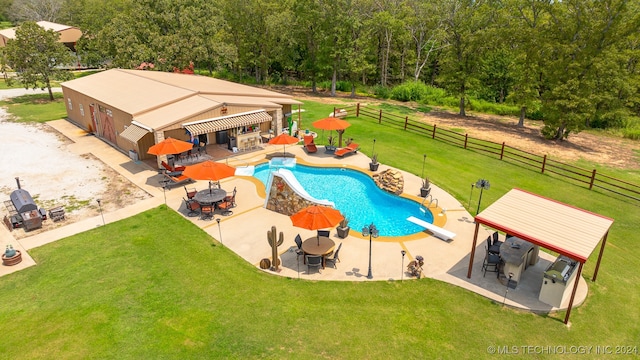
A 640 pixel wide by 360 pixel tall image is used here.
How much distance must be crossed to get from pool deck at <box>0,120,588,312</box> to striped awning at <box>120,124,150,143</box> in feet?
7.08

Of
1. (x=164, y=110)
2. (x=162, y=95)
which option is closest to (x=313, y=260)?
(x=164, y=110)

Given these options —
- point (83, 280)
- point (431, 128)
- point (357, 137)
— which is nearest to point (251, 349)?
point (83, 280)

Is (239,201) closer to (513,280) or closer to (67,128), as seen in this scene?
(513,280)

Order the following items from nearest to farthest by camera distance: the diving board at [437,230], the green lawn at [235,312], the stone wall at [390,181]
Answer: the green lawn at [235,312] < the diving board at [437,230] < the stone wall at [390,181]

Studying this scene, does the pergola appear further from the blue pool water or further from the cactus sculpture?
the cactus sculpture

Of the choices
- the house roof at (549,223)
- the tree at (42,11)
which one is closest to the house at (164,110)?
the house roof at (549,223)

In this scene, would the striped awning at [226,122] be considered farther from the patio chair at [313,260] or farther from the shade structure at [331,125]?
the patio chair at [313,260]

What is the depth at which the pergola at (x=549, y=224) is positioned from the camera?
12.3 meters

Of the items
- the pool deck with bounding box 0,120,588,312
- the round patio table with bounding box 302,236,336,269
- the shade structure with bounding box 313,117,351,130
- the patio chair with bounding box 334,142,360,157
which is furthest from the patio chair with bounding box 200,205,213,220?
the patio chair with bounding box 334,142,360,157

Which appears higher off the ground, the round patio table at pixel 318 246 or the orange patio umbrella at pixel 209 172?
the orange patio umbrella at pixel 209 172

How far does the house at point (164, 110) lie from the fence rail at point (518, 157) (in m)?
11.0

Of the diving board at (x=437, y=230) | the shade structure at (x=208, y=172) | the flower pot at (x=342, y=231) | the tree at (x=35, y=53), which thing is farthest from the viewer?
the tree at (x=35, y=53)

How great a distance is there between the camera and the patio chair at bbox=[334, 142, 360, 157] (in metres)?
26.8

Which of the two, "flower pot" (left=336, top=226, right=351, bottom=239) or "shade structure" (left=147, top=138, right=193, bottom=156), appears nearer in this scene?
"flower pot" (left=336, top=226, right=351, bottom=239)
